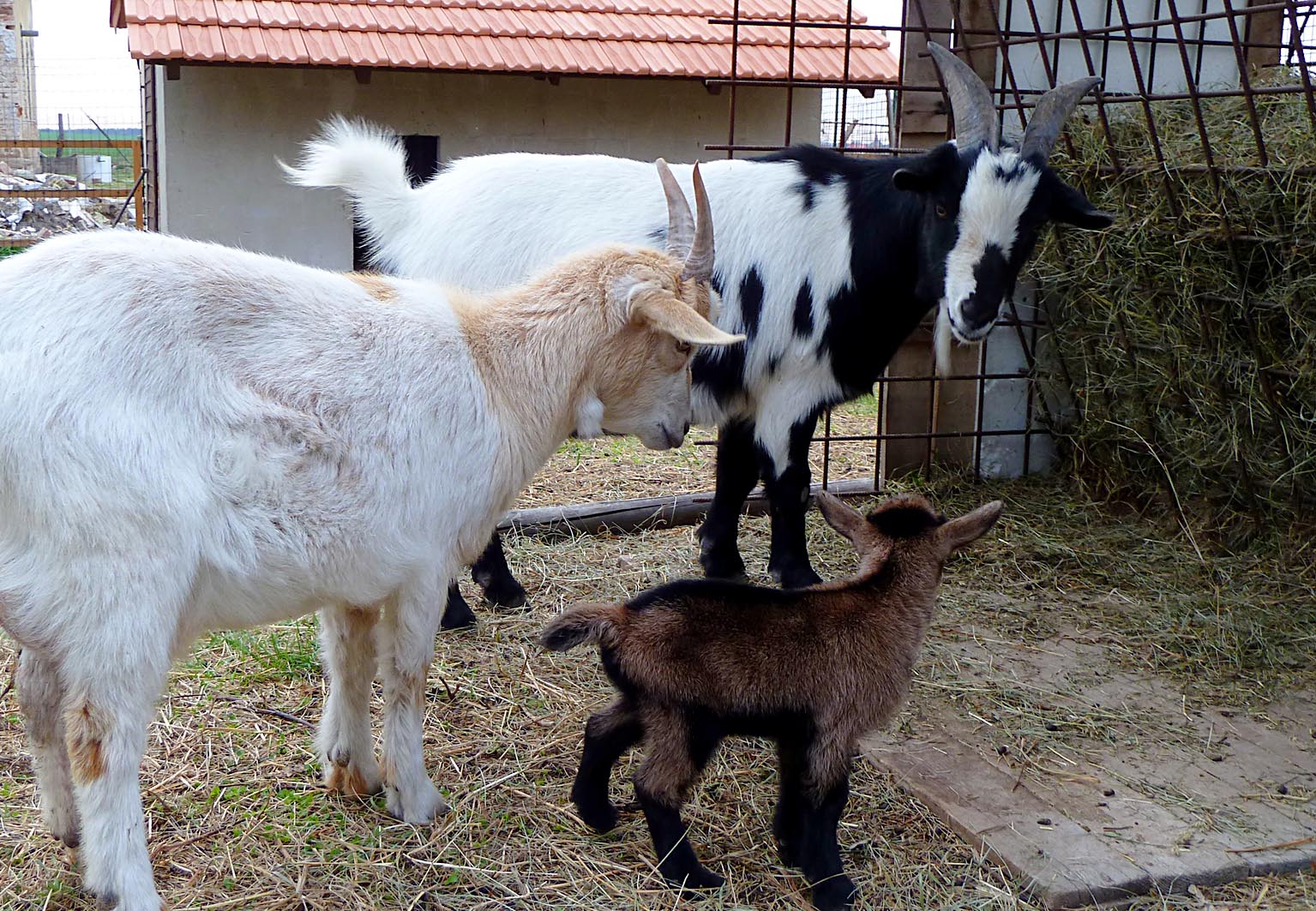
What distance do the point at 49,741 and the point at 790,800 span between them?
1792 millimetres

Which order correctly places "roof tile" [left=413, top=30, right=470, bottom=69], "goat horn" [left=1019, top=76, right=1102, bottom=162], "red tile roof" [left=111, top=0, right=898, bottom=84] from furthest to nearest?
"roof tile" [left=413, top=30, right=470, bottom=69] → "red tile roof" [left=111, top=0, right=898, bottom=84] → "goat horn" [left=1019, top=76, right=1102, bottom=162]

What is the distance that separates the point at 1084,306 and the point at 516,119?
6770 millimetres

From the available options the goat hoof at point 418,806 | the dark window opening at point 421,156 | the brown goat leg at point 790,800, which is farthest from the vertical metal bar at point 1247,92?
the dark window opening at point 421,156

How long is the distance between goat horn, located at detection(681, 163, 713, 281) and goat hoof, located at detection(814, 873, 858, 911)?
1611 mm

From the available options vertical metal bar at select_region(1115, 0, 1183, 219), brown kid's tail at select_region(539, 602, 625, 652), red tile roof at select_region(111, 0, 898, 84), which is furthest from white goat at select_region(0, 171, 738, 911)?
red tile roof at select_region(111, 0, 898, 84)

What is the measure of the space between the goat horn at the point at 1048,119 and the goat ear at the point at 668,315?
2.14 meters

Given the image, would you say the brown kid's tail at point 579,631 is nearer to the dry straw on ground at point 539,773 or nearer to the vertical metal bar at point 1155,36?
the dry straw on ground at point 539,773

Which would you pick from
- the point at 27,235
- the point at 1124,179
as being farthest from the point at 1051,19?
the point at 27,235

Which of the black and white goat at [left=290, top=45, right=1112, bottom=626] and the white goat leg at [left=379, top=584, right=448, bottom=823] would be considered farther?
the black and white goat at [left=290, top=45, right=1112, bottom=626]

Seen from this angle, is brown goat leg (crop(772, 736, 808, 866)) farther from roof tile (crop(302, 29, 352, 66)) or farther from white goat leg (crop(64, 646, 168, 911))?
roof tile (crop(302, 29, 352, 66))

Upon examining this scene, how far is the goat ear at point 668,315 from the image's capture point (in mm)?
3004

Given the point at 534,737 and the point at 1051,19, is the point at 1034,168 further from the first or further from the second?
the point at 534,737

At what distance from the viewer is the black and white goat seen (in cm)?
455

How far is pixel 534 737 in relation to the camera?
12.1ft
